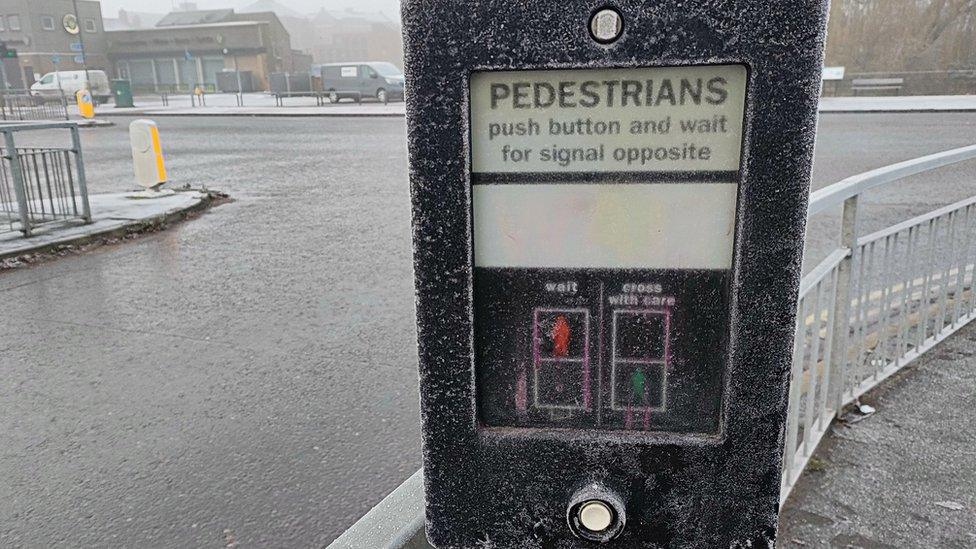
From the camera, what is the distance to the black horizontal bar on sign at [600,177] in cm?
112

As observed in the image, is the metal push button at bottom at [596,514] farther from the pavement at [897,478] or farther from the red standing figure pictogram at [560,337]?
the pavement at [897,478]

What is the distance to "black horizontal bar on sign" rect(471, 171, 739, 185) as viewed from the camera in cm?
112

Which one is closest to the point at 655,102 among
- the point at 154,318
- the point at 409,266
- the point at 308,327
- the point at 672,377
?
the point at 672,377

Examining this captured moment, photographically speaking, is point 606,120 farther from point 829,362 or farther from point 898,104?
point 898,104

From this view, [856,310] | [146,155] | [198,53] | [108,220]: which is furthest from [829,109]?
[198,53]

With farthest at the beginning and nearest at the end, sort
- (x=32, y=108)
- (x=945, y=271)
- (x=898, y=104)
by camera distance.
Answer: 1. (x=32, y=108)
2. (x=898, y=104)
3. (x=945, y=271)

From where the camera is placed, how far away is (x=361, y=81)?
3647cm

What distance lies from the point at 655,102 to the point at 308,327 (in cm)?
466

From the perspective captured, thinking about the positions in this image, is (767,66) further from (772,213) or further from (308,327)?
(308,327)

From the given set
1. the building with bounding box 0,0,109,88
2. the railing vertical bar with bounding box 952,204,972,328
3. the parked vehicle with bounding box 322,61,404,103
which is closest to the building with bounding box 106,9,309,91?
the building with bounding box 0,0,109,88

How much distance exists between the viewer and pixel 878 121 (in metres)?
20.5

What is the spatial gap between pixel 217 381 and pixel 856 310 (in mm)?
3427

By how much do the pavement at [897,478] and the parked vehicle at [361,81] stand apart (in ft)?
110

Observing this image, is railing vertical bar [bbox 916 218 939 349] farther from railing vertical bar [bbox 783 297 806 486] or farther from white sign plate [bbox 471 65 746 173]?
white sign plate [bbox 471 65 746 173]
